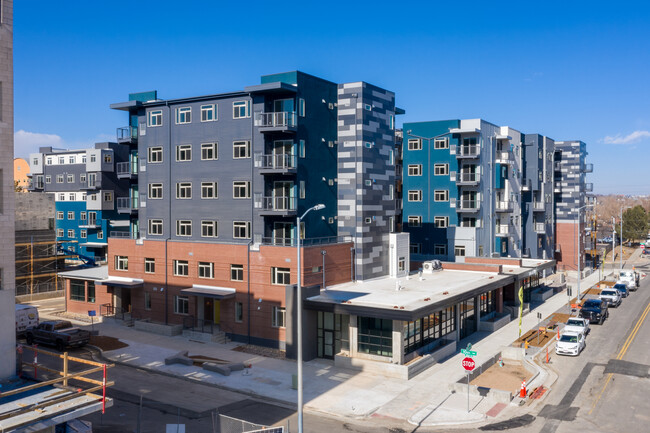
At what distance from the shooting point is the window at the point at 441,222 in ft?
214

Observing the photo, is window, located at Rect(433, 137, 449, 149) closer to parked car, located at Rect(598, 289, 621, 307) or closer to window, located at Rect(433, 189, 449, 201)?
window, located at Rect(433, 189, 449, 201)

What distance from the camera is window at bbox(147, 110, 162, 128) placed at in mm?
48062

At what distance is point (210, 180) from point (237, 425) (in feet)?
85.4

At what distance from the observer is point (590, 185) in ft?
314

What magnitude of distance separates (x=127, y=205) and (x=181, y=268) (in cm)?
1079

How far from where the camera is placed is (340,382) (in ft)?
104

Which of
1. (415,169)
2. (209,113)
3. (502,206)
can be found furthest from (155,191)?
(502,206)

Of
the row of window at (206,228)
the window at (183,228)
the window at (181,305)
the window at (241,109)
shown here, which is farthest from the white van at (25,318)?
the window at (241,109)

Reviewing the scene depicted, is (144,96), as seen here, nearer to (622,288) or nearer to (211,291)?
(211,291)

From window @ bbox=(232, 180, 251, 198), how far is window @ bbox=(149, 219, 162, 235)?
9092 millimetres

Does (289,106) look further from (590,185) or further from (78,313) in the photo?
(590,185)

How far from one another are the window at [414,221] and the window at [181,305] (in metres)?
33.0

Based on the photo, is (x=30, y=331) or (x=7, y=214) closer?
(x=7, y=214)

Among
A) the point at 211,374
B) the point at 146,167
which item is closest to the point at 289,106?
the point at 146,167
